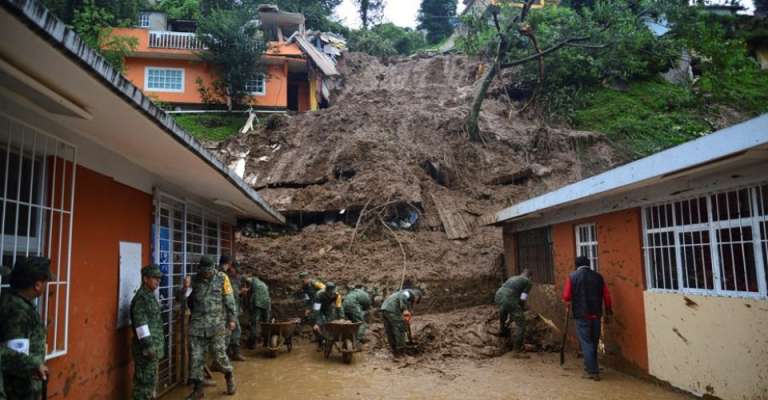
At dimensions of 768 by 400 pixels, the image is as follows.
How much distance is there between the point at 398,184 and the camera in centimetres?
1573

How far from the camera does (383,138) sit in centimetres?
1809

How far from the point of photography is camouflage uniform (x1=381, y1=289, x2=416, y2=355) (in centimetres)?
888

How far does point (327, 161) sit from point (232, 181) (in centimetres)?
1091

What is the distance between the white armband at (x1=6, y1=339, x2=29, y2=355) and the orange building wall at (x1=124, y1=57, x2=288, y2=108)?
22984mm

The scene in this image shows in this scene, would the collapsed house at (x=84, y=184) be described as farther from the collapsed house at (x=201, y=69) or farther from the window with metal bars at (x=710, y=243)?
the collapsed house at (x=201, y=69)

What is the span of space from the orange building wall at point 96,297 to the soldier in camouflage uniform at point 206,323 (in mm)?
780

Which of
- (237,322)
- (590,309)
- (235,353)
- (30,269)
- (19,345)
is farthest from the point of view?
(235,353)

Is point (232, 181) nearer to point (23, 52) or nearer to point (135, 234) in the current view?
point (135, 234)

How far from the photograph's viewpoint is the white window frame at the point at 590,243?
836 cm

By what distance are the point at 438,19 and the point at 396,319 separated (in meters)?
37.4

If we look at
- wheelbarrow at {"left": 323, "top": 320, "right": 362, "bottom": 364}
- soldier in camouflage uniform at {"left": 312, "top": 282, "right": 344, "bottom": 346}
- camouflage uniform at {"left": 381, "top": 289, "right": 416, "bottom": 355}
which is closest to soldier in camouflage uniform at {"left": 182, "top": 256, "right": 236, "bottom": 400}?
wheelbarrow at {"left": 323, "top": 320, "right": 362, "bottom": 364}

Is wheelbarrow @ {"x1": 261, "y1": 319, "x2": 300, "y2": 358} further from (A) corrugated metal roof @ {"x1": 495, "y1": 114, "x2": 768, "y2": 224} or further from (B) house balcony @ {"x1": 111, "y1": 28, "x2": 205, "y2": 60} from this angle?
(B) house balcony @ {"x1": 111, "y1": 28, "x2": 205, "y2": 60}

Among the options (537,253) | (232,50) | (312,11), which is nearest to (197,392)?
(537,253)

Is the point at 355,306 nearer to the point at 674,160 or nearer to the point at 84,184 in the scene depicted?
the point at 84,184
